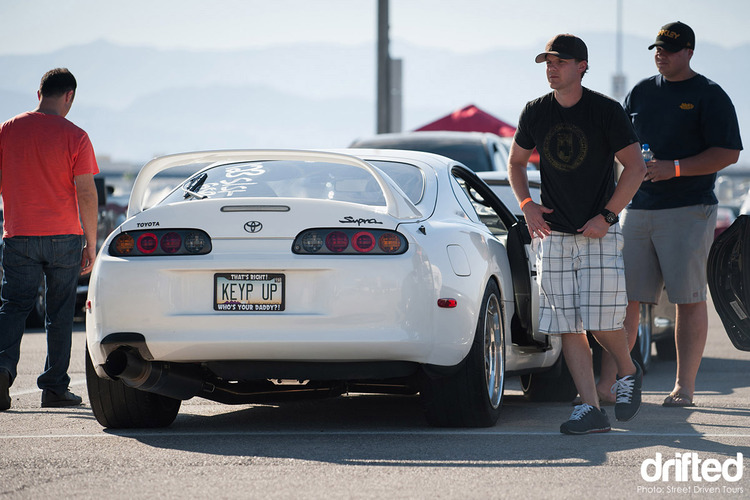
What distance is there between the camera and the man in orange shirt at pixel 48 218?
23.1 ft

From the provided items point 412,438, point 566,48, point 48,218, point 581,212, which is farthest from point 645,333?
point 48,218

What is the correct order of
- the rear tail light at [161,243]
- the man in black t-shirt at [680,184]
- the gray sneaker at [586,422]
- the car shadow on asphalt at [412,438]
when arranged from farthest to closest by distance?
the man in black t-shirt at [680,184]
the gray sneaker at [586,422]
the rear tail light at [161,243]
the car shadow on asphalt at [412,438]

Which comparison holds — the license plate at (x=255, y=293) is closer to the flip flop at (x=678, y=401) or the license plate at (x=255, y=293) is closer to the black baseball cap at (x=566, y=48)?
the black baseball cap at (x=566, y=48)

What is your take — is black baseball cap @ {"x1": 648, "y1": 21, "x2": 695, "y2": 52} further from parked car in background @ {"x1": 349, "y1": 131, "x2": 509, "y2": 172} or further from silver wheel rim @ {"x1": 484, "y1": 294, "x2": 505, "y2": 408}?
parked car in background @ {"x1": 349, "y1": 131, "x2": 509, "y2": 172}

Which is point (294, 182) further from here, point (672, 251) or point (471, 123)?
point (471, 123)

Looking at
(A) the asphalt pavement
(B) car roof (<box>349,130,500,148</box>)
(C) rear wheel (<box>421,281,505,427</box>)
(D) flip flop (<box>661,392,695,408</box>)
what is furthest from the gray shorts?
(B) car roof (<box>349,130,500,148</box>)

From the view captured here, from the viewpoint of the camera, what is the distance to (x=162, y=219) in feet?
18.3

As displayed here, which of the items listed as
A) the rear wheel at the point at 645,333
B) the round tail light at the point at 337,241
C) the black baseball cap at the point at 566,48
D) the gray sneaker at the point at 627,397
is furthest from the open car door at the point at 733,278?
the round tail light at the point at 337,241

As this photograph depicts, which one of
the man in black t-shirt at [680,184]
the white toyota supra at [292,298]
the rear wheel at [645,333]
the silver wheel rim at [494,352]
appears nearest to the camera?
the white toyota supra at [292,298]

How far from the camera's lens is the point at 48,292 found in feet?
23.6

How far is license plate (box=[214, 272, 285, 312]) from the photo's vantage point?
17.7 feet

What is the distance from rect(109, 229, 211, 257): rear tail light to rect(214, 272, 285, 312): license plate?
0.72 feet

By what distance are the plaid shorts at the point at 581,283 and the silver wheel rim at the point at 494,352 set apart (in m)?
0.27

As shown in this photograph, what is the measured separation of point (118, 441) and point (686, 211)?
347cm
